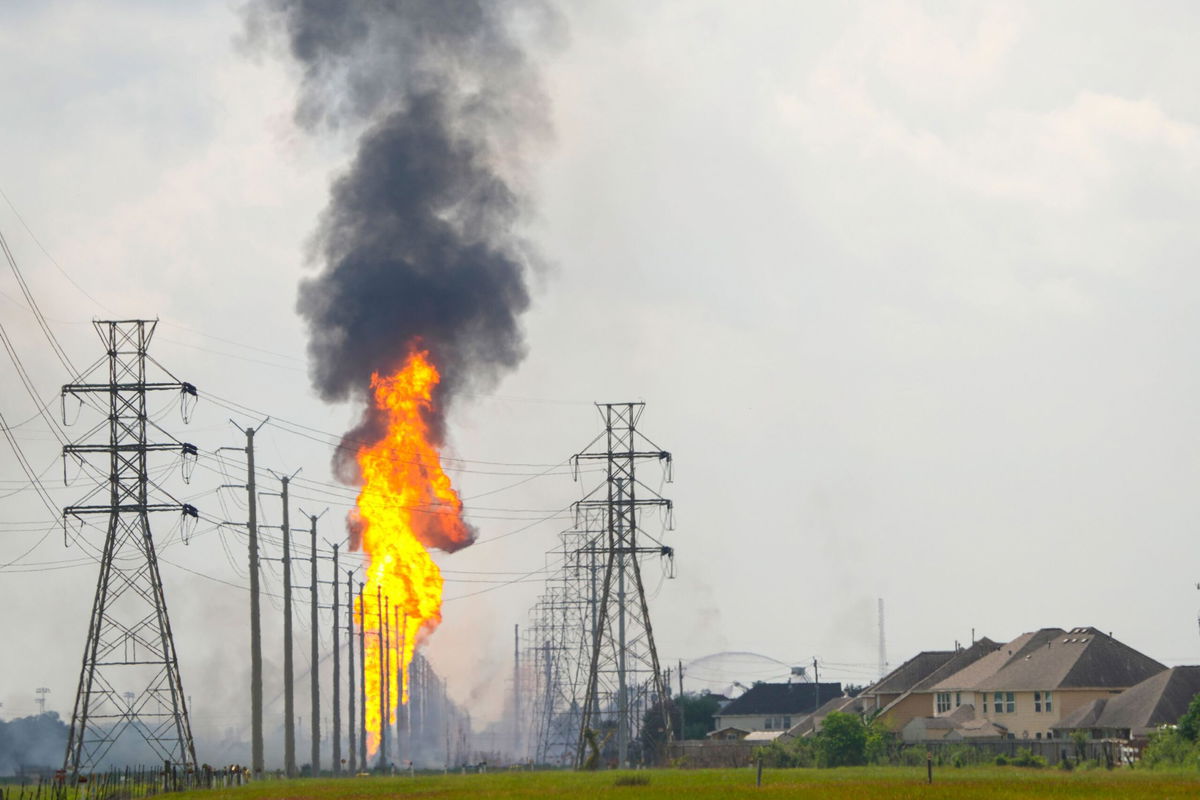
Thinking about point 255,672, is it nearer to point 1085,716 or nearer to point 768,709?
point 1085,716

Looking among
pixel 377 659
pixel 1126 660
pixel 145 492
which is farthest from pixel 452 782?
pixel 377 659

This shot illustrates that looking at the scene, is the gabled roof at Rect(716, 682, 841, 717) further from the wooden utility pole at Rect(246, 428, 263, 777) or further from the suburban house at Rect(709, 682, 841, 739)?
the wooden utility pole at Rect(246, 428, 263, 777)

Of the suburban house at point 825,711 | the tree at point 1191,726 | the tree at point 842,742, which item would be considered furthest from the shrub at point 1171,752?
the suburban house at point 825,711

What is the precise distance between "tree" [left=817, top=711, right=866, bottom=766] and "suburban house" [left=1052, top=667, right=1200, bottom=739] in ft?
50.1

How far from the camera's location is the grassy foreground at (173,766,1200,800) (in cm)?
5059

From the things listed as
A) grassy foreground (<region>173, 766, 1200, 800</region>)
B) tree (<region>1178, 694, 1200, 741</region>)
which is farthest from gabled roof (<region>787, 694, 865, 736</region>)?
grassy foreground (<region>173, 766, 1200, 800</region>)

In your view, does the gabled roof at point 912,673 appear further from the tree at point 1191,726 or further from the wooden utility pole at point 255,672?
the wooden utility pole at point 255,672

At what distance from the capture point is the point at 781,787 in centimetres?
5694

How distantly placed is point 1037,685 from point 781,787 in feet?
202

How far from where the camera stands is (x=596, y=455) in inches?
3521

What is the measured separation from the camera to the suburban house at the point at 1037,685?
11131 centimetres

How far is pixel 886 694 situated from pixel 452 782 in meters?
73.5

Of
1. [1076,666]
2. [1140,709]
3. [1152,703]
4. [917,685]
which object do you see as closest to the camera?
[1152,703]

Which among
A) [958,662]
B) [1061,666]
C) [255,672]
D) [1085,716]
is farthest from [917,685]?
[255,672]
